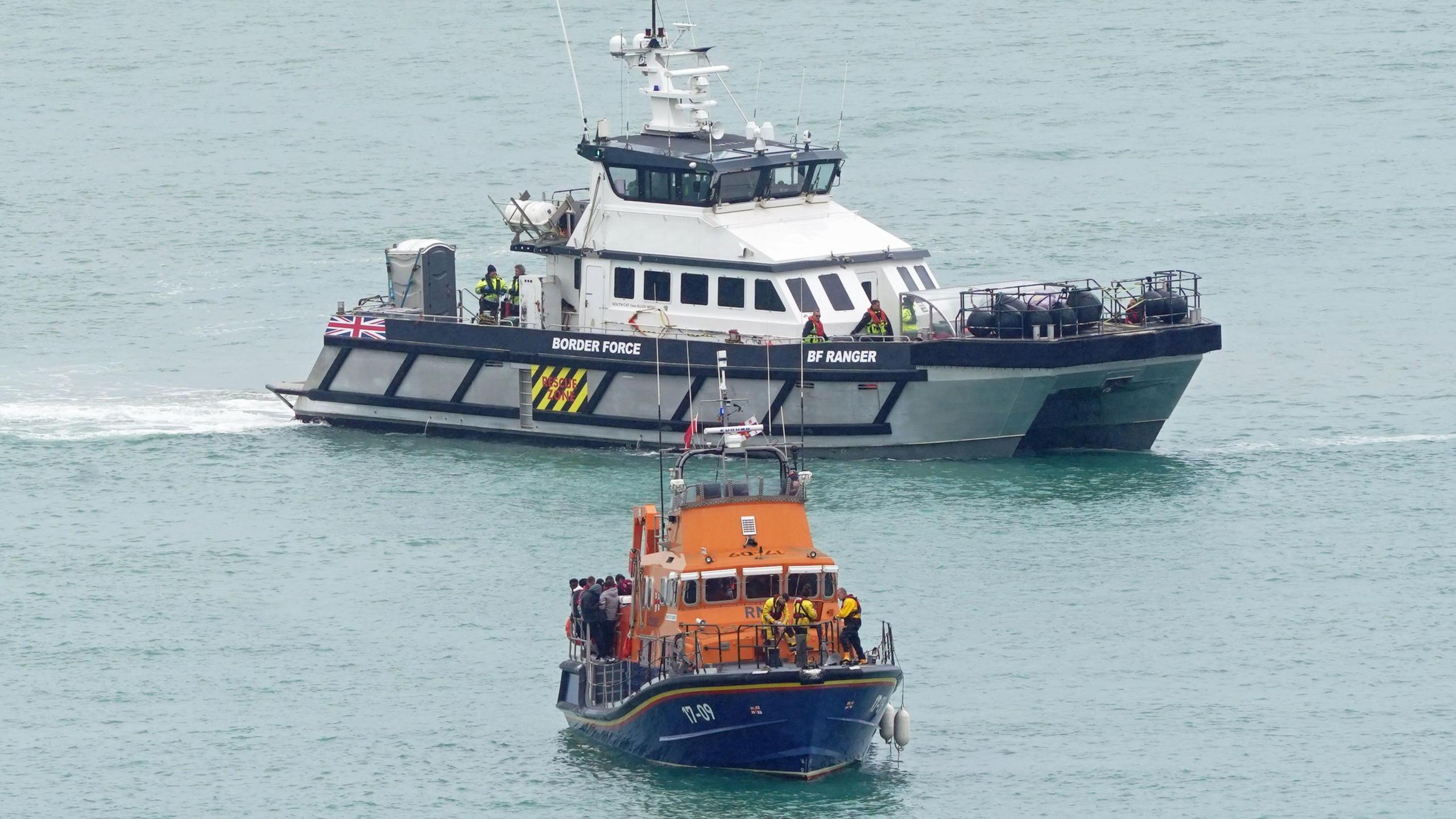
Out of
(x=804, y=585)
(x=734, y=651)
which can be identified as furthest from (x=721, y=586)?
(x=804, y=585)

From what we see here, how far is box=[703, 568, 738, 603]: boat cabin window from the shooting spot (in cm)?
2744

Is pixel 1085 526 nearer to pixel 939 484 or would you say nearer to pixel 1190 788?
pixel 939 484

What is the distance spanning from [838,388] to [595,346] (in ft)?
12.6

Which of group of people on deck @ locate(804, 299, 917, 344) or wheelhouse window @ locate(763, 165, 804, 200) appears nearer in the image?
group of people on deck @ locate(804, 299, 917, 344)

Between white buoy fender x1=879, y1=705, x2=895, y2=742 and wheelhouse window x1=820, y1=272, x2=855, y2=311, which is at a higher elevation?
wheelhouse window x1=820, y1=272, x2=855, y2=311

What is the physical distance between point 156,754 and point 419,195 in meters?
35.7

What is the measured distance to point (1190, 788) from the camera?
92.0 feet

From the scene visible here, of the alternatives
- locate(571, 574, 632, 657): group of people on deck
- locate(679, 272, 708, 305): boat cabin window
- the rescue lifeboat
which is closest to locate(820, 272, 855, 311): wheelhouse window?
locate(679, 272, 708, 305): boat cabin window

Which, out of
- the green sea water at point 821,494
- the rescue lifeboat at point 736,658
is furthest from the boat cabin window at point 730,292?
the rescue lifeboat at point 736,658

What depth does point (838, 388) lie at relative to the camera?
134ft

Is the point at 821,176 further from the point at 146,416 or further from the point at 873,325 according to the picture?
the point at 146,416

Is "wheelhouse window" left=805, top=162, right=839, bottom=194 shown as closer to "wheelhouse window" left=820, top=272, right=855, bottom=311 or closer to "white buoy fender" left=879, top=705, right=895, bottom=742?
"wheelhouse window" left=820, top=272, right=855, bottom=311

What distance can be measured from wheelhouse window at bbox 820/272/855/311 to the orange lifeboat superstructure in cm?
1307

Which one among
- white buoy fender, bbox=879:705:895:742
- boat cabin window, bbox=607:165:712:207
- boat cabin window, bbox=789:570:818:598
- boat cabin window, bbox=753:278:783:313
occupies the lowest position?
white buoy fender, bbox=879:705:895:742
